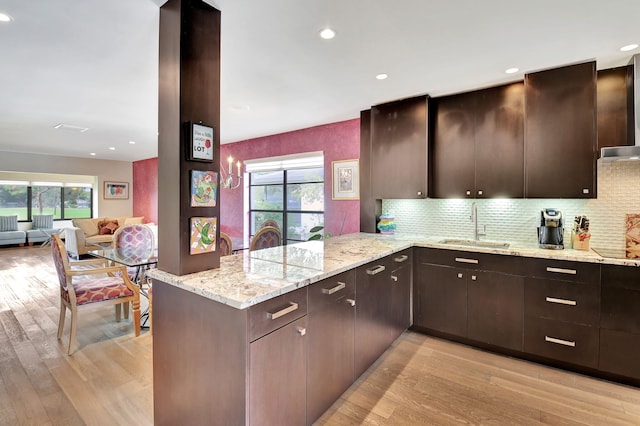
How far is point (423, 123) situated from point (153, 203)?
796cm

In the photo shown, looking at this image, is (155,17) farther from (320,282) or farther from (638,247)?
(638,247)

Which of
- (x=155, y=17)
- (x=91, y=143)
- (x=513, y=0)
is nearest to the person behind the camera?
(x=513, y=0)

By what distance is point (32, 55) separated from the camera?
2488 mm

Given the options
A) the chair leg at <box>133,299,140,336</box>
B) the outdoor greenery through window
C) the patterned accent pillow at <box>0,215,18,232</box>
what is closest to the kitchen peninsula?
the chair leg at <box>133,299,140,336</box>

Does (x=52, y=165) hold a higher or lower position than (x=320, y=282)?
higher

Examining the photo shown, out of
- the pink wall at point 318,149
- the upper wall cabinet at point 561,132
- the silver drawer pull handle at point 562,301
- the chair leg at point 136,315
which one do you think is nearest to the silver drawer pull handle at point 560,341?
the silver drawer pull handle at point 562,301

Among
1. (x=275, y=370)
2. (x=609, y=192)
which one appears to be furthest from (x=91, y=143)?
(x=609, y=192)

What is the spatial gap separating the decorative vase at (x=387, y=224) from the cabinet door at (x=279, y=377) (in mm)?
2281

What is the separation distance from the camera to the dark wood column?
172 cm

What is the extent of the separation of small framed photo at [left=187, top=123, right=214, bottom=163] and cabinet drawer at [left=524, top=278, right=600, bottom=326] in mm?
2695

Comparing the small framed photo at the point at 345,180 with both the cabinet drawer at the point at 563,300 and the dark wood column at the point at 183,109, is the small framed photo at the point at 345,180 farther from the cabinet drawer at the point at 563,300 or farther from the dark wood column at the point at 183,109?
the dark wood column at the point at 183,109

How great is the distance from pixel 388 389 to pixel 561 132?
2589 mm

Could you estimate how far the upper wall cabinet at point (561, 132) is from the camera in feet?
8.49

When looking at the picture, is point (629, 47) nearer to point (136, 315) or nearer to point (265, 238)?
point (265, 238)
